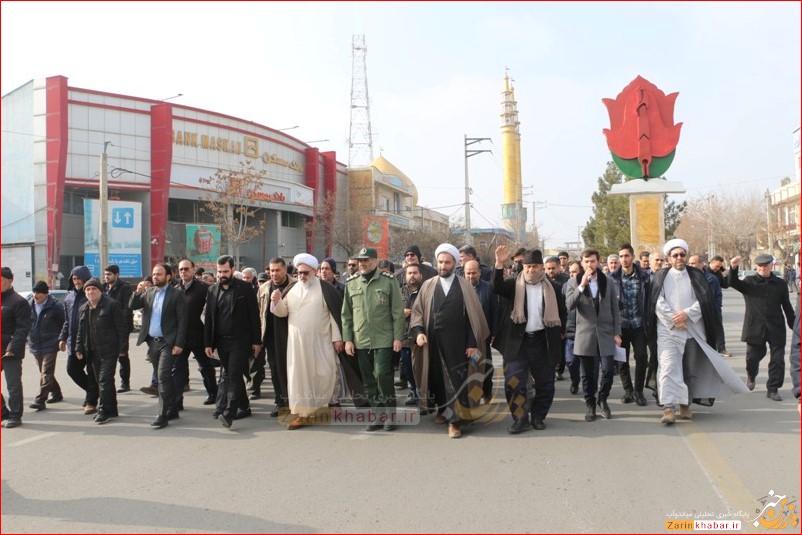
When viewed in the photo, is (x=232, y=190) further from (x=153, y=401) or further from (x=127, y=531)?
(x=127, y=531)

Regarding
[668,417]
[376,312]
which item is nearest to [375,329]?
[376,312]

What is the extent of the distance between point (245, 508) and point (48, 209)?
29.6 m

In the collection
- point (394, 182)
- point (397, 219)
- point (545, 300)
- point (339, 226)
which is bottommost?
point (545, 300)

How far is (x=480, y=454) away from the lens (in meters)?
5.21

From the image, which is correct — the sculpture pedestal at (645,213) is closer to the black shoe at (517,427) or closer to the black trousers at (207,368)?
the black shoe at (517,427)

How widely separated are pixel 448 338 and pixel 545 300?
3.51 feet

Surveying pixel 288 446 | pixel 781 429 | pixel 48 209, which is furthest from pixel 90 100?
pixel 781 429

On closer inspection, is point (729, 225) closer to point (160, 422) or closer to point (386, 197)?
point (386, 197)

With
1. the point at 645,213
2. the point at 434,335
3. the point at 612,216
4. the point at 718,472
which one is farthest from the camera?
the point at 612,216

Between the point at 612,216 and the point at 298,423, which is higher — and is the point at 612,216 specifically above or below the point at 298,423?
above

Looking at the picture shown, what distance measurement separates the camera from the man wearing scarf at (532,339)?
605 cm

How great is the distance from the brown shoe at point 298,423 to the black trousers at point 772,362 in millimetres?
5465

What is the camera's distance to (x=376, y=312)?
6305 millimetres

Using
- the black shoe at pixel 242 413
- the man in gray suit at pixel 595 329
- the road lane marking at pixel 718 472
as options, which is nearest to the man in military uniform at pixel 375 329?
the black shoe at pixel 242 413
